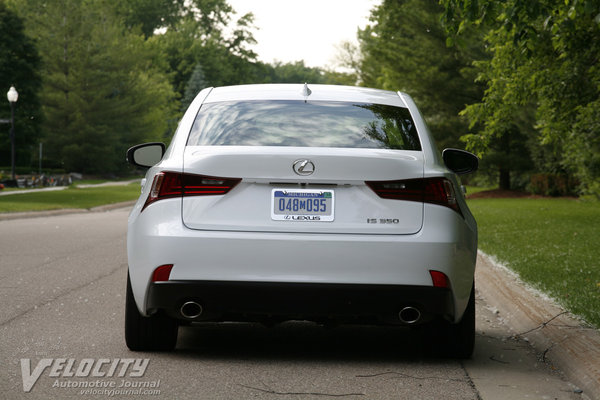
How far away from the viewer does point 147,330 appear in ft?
18.5

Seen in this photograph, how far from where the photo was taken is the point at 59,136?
192 ft

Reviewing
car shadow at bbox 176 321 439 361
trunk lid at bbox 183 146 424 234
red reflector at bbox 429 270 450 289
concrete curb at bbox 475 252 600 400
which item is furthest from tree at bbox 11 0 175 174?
red reflector at bbox 429 270 450 289

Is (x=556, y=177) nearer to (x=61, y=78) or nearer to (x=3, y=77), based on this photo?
(x=3, y=77)

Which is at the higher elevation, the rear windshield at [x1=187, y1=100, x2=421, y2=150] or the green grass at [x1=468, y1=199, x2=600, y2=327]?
the rear windshield at [x1=187, y1=100, x2=421, y2=150]

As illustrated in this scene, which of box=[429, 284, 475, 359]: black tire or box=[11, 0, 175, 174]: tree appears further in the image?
box=[11, 0, 175, 174]: tree

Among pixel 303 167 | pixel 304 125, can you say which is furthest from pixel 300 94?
pixel 303 167

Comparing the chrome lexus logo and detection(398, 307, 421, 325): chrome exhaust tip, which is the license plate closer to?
the chrome lexus logo

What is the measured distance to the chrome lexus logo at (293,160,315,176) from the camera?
511 centimetres

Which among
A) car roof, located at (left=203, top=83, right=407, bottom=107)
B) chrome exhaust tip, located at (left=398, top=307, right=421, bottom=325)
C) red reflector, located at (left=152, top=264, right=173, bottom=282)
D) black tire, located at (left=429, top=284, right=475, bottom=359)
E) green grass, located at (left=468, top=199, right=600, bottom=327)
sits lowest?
green grass, located at (left=468, top=199, right=600, bottom=327)

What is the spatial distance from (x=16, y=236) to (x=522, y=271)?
30.3 ft

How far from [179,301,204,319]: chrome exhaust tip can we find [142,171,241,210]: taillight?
→ 65 cm

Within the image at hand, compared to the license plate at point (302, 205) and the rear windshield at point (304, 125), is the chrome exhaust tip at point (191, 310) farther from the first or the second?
the rear windshield at point (304, 125)

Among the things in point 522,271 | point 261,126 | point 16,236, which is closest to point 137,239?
point 261,126

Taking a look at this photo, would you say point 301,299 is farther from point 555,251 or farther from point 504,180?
point 504,180
